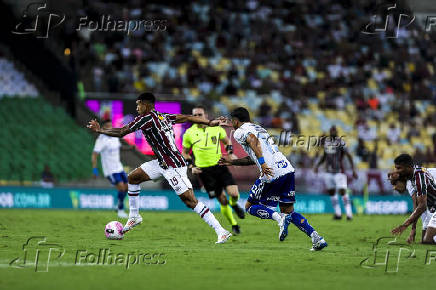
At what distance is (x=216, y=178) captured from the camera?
1814cm

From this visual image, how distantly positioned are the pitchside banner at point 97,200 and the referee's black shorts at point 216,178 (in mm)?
10661

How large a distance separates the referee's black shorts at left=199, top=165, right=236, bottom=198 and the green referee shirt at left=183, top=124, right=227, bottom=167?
14 cm

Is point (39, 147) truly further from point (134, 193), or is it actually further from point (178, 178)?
point (178, 178)

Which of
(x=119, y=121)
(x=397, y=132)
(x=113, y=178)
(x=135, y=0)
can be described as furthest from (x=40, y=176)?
(x=397, y=132)

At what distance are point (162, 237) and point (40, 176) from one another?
14.3 meters

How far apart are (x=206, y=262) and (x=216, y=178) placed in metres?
6.72

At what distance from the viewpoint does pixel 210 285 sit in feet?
29.9

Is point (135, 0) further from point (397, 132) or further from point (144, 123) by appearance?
point (144, 123)

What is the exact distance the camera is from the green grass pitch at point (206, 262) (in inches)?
366

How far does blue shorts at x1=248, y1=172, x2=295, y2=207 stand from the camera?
44.0ft

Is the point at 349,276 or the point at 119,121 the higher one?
the point at 119,121

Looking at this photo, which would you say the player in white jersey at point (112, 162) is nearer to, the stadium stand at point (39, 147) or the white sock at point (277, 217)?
the stadium stand at point (39, 147)

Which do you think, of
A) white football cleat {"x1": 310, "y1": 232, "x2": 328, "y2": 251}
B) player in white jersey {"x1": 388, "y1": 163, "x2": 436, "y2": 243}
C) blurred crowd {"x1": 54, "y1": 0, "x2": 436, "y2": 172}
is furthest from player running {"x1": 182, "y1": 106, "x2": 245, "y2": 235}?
blurred crowd {"x1": 54, "y1": 0, "x2": 436, "y2": 172}

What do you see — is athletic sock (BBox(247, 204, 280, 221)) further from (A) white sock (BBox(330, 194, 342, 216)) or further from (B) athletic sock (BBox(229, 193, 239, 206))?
(A) white sock (BBox(330, 194, 342, 216))
